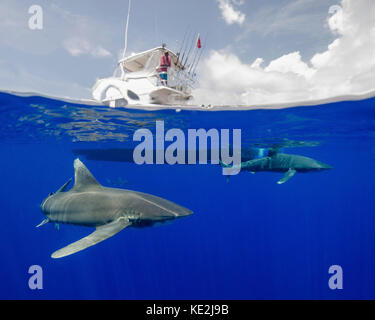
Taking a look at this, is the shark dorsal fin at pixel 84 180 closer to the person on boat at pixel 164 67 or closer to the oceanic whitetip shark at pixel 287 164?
the person on boat at pixel 164 67

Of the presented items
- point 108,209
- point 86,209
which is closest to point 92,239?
point 108,209

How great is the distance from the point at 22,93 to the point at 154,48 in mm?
6483

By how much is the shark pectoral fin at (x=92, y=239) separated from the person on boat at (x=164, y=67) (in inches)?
301

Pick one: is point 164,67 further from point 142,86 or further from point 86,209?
Result: point 86,209

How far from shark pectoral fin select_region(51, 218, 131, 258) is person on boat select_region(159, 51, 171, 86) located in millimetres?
7657

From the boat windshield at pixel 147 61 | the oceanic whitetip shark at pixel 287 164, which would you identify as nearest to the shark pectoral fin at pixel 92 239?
the oceanic whitetip shark at pixel 287 164

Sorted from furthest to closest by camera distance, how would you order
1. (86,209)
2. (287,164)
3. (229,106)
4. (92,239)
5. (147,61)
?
(147,61) → (229,106) → (287,164) → (86,209) → (92,239)

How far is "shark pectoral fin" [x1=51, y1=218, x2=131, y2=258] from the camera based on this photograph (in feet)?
12.2

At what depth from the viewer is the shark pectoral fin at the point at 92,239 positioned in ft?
12.2

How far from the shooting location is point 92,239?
4.19 metres

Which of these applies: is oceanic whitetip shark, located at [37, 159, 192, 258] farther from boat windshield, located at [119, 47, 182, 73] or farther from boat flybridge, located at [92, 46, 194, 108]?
boat windshield, located at [119, 47, 182, 73]

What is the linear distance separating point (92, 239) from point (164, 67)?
29.4ft
